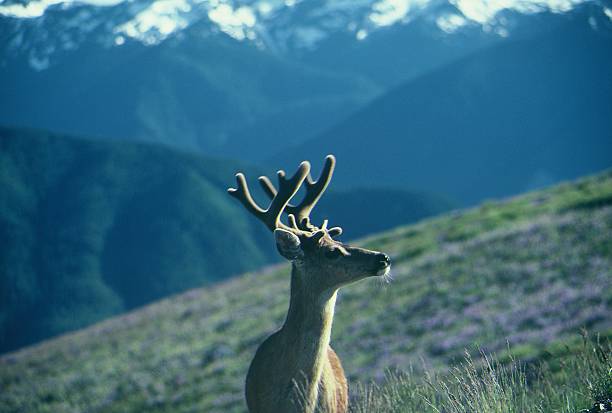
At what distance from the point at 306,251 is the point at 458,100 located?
20049 cm

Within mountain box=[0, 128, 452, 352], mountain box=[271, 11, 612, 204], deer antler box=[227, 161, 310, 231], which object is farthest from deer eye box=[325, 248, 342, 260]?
mountain box=[271, 11, 612, 204]

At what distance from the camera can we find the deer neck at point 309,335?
5770 mm

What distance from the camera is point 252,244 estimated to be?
116 meters

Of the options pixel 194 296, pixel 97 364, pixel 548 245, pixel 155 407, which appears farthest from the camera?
pixel 194 296

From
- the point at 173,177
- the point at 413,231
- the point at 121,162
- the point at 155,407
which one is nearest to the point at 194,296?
the point at 413,231

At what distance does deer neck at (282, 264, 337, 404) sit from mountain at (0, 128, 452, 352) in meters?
92.6

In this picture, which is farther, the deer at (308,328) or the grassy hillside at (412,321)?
the grassy hillside at (412,321)

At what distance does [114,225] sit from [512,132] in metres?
112

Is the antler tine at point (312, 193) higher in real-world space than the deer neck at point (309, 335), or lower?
higher

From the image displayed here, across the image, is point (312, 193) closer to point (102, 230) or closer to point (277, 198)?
point (277, 198)

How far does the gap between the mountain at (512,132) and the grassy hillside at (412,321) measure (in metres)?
124

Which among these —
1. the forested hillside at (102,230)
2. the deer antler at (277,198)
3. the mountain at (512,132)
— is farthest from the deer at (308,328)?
the mountain at (512,132)

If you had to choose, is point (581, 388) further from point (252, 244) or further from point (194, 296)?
point (252, 244)

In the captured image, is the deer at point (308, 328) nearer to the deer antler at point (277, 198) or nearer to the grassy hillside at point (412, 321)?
the deer antler at point (277, 198)
